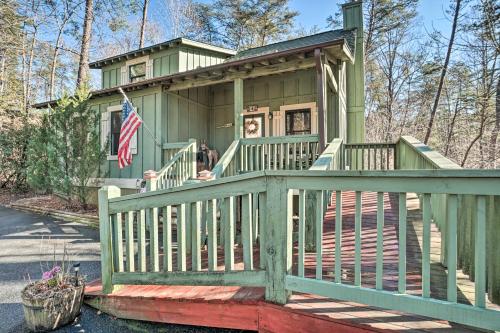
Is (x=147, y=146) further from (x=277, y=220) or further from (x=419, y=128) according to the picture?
(x=419, y=128)

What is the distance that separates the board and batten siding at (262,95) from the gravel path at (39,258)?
185 inches

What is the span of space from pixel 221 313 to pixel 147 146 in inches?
260

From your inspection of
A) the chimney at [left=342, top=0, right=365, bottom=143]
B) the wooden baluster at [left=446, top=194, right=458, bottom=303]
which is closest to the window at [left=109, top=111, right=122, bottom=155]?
the chimney at [left=342, top=0, right=365, bottom=143]

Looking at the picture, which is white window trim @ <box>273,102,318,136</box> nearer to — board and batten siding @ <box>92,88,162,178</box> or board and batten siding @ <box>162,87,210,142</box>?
board and batten siding @ <box>162,87,210,142</box>

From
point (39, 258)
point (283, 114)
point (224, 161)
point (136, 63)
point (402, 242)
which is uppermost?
point (136, 63)

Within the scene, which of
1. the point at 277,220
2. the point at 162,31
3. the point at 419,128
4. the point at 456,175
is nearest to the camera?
the point at 456,175

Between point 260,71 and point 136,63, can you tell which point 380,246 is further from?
point 136,63

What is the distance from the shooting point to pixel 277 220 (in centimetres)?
212

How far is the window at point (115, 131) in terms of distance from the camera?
9031mm

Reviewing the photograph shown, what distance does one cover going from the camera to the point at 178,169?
6512 mm

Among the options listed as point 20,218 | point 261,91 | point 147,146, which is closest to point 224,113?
point 261,91

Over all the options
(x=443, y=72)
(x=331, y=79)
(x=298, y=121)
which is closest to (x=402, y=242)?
(x=331, y=79)

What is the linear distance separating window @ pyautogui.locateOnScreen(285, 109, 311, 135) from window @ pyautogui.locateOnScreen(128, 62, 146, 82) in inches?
249

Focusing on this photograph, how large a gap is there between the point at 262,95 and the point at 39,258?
6.62m
